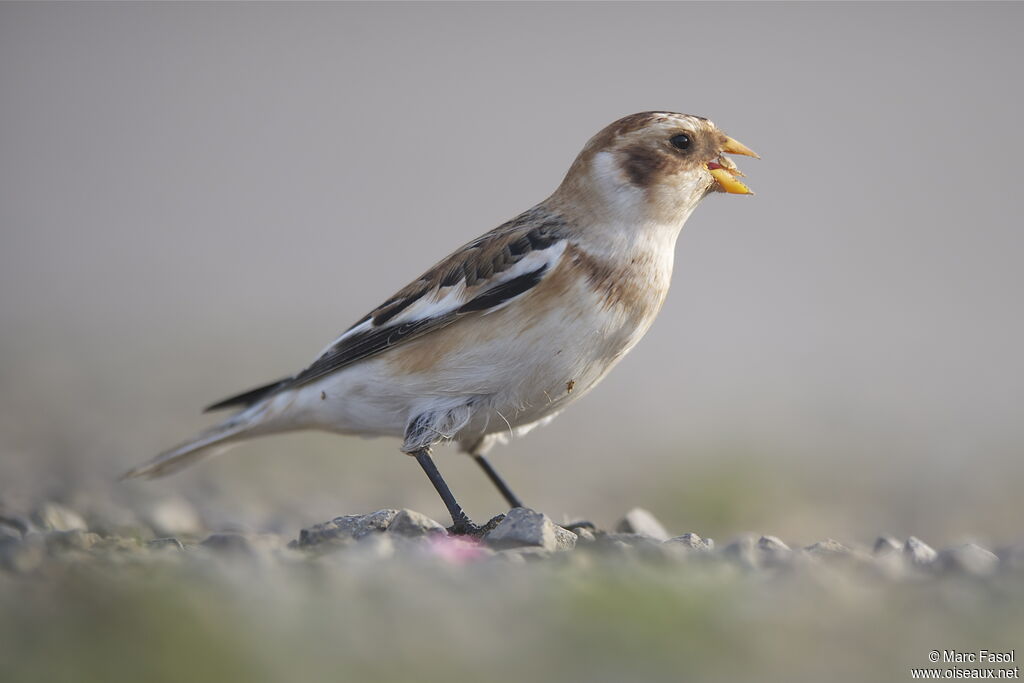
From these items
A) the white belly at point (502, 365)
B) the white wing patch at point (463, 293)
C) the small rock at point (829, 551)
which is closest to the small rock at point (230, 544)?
the white belly at point (502, 365)

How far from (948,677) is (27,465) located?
694cm

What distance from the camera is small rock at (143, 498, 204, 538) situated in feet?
18.3

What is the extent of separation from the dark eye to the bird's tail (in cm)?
269

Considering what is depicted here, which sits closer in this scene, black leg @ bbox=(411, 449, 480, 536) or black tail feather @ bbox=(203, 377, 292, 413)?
black leg @ bbox=(411, 449, 480, 536)

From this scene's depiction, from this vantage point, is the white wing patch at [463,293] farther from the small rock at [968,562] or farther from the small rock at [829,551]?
the small rock at [968,562]

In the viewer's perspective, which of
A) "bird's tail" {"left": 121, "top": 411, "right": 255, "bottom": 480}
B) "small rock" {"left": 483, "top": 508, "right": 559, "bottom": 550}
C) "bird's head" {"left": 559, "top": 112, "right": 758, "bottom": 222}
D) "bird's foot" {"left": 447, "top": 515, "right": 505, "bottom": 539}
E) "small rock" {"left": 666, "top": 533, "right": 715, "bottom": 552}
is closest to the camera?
"small rock" {"left": 483, "top": 508, "right": 559, "bottom": 550}

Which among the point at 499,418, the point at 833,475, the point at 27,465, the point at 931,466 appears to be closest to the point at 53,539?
the point at 499,418

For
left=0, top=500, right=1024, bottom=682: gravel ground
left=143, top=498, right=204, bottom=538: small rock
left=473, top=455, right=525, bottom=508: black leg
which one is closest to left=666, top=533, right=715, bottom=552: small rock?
left=0, top=500, right=1024, bottom=682: gravel ground

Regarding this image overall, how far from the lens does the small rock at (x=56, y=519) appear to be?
196 inches

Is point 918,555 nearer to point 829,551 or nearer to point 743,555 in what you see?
point 829,551

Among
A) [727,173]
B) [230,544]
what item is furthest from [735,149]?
[230,544]

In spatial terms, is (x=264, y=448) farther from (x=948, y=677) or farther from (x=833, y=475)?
(x=948, y=677)

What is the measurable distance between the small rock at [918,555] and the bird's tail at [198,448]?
131 inches

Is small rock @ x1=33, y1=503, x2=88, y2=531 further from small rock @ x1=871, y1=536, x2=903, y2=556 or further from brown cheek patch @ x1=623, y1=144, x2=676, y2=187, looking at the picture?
small rock @ x1=871, y1=536, x2=903, y2=556
